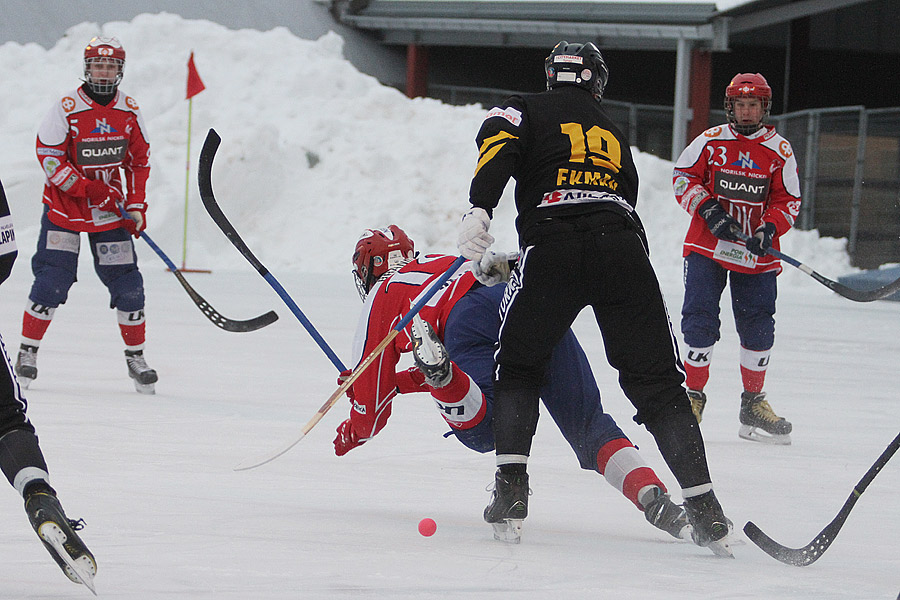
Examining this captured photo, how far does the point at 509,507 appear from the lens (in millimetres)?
2805

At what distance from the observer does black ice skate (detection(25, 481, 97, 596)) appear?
213 centimetres

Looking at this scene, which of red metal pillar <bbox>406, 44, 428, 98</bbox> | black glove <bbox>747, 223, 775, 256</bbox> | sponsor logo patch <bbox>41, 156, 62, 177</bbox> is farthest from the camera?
red metal pillar <bbox>406, 44, 428, 98</bbox>

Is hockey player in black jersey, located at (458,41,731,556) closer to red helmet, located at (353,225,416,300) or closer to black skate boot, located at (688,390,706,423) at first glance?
red helmet, located at (353,225,416,300)

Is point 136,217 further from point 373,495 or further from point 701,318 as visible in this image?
point 701,318

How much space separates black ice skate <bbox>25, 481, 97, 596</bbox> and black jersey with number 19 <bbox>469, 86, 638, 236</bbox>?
1.20 m

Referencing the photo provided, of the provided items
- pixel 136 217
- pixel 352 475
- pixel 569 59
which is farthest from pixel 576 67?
pixel 136 217

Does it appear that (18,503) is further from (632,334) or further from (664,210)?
(664,210)

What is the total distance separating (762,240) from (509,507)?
6.83 ft

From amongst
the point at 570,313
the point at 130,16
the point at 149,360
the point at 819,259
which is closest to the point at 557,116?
the point at 570,313

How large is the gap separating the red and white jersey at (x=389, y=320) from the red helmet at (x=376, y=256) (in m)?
0.04

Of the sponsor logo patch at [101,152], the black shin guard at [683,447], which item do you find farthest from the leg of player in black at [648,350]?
the sponsor logo patch at [101,152]

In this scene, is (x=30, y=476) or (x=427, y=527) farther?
(x=427, y=527)

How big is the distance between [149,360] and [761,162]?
3.27m

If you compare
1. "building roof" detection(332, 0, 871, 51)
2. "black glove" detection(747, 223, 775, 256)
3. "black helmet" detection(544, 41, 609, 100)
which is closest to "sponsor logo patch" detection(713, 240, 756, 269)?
"black glove" detection(747, 223, 775, 256)
